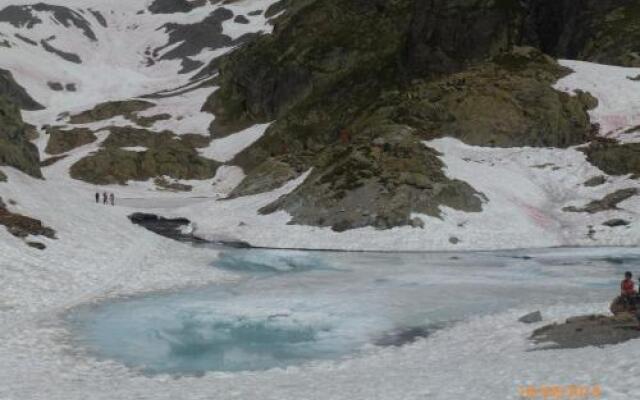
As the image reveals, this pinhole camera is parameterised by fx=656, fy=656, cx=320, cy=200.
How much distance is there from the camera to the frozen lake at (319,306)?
62.0ft

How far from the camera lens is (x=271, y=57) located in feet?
418

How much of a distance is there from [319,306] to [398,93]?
54.8 m

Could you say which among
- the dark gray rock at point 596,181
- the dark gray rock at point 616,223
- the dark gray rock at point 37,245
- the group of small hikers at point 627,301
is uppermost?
the dark gray rock at point 596,181

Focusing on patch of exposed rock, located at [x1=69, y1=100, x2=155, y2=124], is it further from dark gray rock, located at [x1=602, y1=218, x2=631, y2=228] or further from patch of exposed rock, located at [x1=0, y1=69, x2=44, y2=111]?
dark gray rock, located at [x1=602, y1=218, x2=631, y2=228]

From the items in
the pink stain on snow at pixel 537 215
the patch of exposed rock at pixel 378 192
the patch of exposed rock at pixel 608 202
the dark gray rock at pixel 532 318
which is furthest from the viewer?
the patch of exposed rock at pixel 608 202

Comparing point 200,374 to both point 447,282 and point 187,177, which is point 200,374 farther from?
point 187,177

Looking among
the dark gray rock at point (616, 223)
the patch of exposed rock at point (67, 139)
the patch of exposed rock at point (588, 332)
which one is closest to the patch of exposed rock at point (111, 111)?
the patch of exposed rock at point (67, 139)

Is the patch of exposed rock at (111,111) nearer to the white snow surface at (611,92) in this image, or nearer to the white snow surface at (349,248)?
the white snow surface at (349,248)

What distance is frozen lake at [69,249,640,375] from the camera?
18906mm

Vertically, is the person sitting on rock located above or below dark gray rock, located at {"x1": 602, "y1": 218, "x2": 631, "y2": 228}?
below

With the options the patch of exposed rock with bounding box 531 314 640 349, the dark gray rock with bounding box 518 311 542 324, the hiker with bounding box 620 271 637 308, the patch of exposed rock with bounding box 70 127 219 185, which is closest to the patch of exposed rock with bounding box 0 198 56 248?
the dark gray rock with bounding box 518 311 542 324

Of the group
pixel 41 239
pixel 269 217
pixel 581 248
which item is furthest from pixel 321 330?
pixel 269 217
